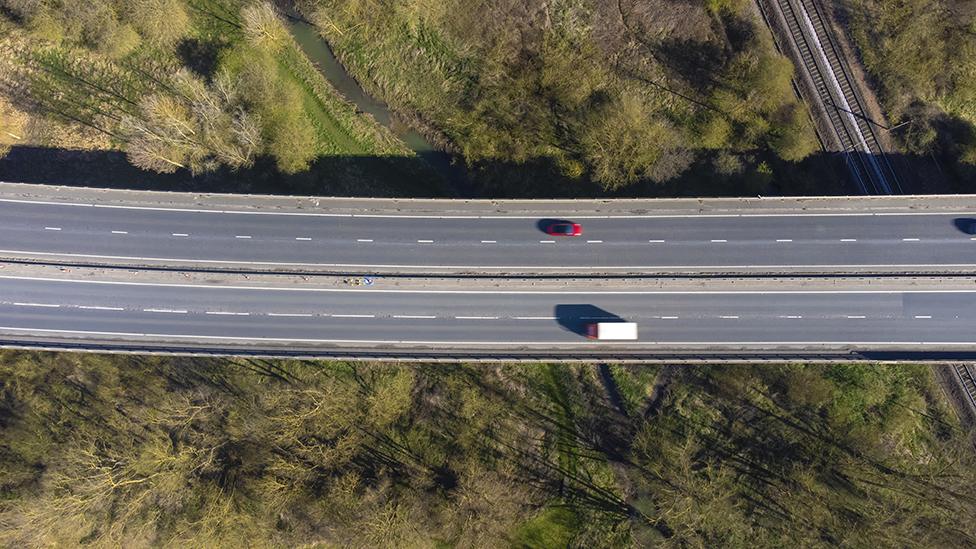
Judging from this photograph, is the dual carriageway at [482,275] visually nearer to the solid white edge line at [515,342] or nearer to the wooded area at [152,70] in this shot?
the solid white edge line at [515,342]

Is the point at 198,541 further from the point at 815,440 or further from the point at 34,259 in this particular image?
the point at 815,440

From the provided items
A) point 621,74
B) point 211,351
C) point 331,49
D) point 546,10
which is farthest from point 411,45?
point 211,351

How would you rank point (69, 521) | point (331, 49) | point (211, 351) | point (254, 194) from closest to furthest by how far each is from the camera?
point (69, 521) < point (211, 351) < point (254, 194) < point (331, 49)

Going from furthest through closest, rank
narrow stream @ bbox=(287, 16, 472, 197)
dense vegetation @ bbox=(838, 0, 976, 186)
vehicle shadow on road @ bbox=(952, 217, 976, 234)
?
narrow stream @ bbox=(287, 16, 472, 197), dense vegetation @ bbox=(838, 0, 976, 186), vehicle shadow on road @ bbox=(952, 217, 976, 234)

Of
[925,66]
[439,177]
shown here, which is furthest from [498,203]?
[925,66]

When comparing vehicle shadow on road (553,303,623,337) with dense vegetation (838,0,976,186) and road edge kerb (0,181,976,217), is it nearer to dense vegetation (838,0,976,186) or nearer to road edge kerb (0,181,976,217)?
road edge kerb (0,181,976,217)

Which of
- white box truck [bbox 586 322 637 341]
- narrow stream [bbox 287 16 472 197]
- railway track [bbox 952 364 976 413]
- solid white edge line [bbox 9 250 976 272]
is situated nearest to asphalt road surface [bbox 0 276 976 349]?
white box truck [bbox 586 322 637 341]

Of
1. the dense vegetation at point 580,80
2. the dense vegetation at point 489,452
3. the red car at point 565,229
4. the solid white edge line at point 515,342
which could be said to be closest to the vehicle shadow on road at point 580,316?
the solid white edge line at point 515,342

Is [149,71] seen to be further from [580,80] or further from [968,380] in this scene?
[968,380]
